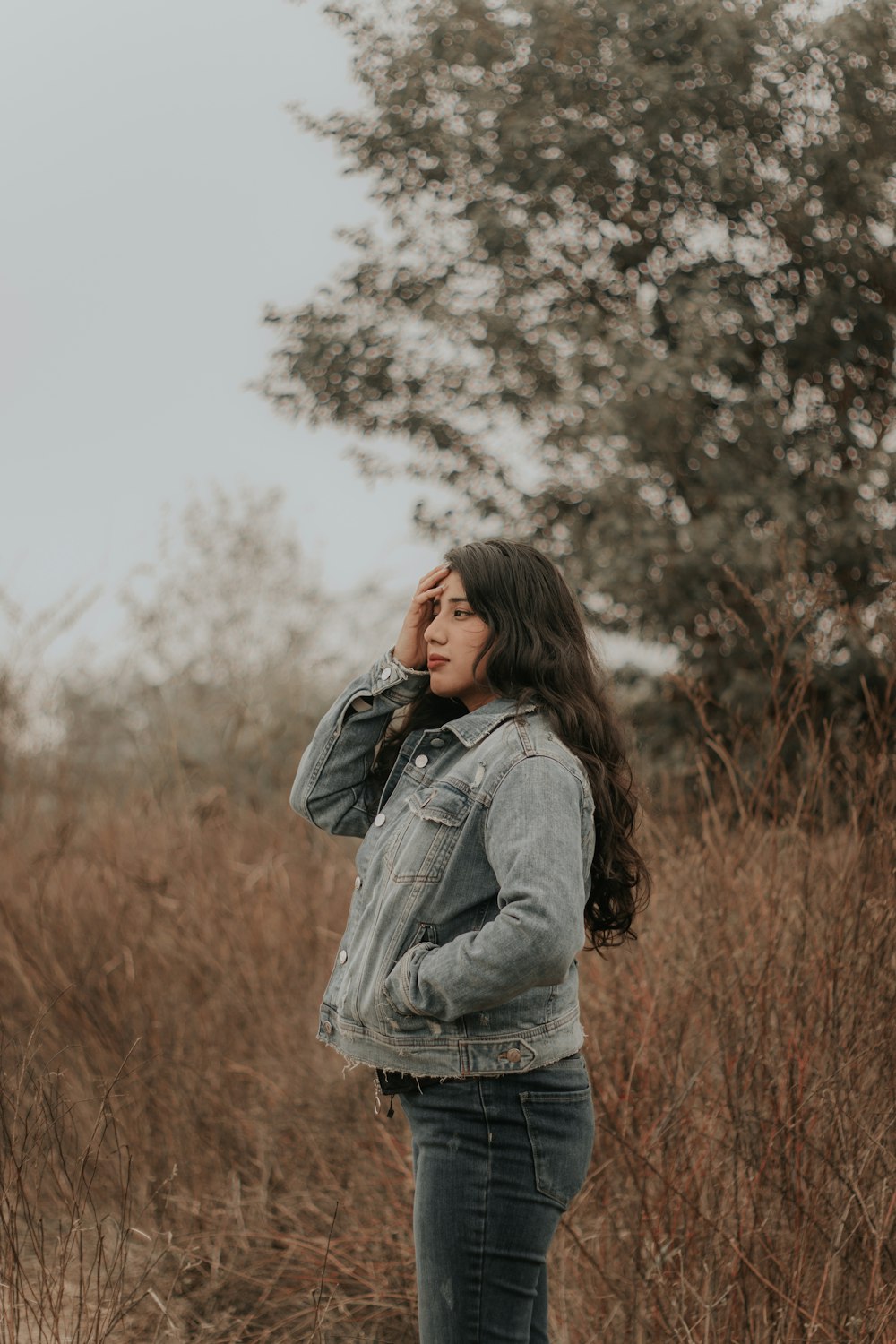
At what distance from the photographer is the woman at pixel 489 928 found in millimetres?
1905

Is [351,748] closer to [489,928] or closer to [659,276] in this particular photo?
[489,928]

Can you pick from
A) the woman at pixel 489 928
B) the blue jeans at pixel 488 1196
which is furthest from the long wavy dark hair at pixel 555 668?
the blue jeans at pixel 488 1196

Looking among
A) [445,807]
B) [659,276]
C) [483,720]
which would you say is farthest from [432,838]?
[659,276]

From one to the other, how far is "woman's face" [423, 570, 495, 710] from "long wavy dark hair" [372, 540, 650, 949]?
0.01m

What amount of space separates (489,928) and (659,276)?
10502mm

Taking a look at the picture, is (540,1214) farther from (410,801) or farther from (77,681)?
(77,681)

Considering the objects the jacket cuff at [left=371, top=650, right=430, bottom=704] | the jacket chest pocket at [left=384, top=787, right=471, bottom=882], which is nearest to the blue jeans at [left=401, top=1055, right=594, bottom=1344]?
the jacket chest pocket at [left=384, top=787, right=471, bottom=882]

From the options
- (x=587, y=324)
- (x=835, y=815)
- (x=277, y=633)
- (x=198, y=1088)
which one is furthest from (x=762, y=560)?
(x=277, y=633)

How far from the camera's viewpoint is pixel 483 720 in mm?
2098

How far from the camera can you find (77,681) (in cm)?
848

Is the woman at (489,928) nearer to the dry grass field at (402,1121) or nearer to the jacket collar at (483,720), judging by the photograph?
the jacket collar at (483,720)

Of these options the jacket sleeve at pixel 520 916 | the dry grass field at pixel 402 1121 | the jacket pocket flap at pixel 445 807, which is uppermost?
the jacket pocket flap at pixel 445 807

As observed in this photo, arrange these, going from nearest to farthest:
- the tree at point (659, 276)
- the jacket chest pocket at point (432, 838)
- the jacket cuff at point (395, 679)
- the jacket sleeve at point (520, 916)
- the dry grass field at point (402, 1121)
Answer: the jacket sleeve at point (520, 916) → the jacket chest pocket at point (432, 838) → the jacket cuff at point (395, 679) → the dry grass field at point (402, 1121) → the tree at point (659, 276)

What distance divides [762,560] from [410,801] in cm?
761
